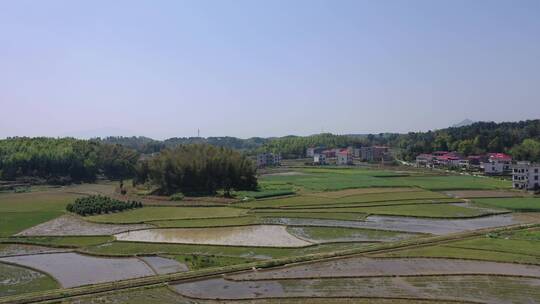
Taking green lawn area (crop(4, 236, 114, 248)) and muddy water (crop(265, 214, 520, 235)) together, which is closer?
green lawn area (crop(4, 236, 114, 248))

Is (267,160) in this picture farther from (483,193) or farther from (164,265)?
(164,265)

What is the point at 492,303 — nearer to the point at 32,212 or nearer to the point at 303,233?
the point at 303,233

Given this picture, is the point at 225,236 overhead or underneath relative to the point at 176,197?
underneath

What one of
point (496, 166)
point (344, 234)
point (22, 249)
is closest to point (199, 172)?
point (344, 234)

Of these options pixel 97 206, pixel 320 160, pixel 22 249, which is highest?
pixel 320 160

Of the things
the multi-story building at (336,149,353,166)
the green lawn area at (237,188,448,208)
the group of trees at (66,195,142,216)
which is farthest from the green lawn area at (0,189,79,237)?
the multi-story building at (336,149,353,166)

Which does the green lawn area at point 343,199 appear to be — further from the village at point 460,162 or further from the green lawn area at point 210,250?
the green lawn area at point 210,250

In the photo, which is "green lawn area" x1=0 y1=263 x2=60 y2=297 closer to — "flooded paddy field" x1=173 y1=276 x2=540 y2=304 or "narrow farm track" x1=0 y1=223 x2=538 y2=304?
"narrow farm track" x1=0 y1=223 x2=538 y2=304
